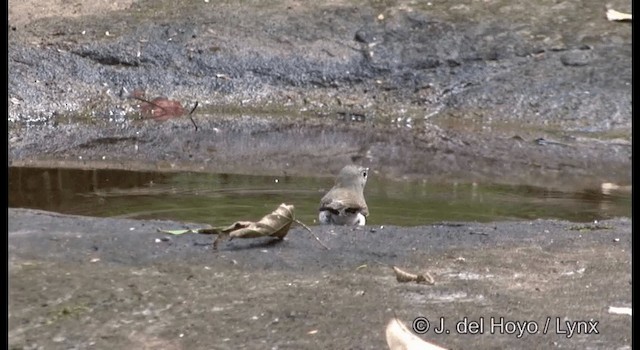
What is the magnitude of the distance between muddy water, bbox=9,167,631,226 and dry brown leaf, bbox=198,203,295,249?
0.75 m

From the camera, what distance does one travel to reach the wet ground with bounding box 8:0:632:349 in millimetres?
2602

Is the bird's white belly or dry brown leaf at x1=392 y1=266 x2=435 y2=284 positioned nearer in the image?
dry brown leaf at x1=392 y1=266 x2=435 y2=284

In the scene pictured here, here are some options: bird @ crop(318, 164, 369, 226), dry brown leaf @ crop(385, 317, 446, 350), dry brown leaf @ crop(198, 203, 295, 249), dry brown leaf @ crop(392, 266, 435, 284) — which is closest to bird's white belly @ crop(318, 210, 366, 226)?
bird @ crop(318, 164, 369, 226)

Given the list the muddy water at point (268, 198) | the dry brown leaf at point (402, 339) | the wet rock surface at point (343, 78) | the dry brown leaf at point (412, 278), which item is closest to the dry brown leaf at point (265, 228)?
the dry brown leaf at point (412, 278)

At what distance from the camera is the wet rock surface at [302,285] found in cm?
217

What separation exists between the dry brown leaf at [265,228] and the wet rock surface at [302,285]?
0.13ft

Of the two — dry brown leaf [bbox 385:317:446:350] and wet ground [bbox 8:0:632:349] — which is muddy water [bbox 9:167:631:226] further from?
dry brown leaf [bbox 385:317:446:350]

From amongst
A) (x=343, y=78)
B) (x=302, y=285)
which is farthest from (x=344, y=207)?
(x=343, y=78)

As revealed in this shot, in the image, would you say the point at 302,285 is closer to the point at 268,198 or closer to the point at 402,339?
the point at 402,339

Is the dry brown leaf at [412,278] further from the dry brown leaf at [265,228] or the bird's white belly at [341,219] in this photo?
the bird's white belly at [341,219]

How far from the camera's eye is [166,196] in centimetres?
537

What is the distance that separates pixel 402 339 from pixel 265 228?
1.27 metres

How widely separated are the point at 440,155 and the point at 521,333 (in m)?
3.90
